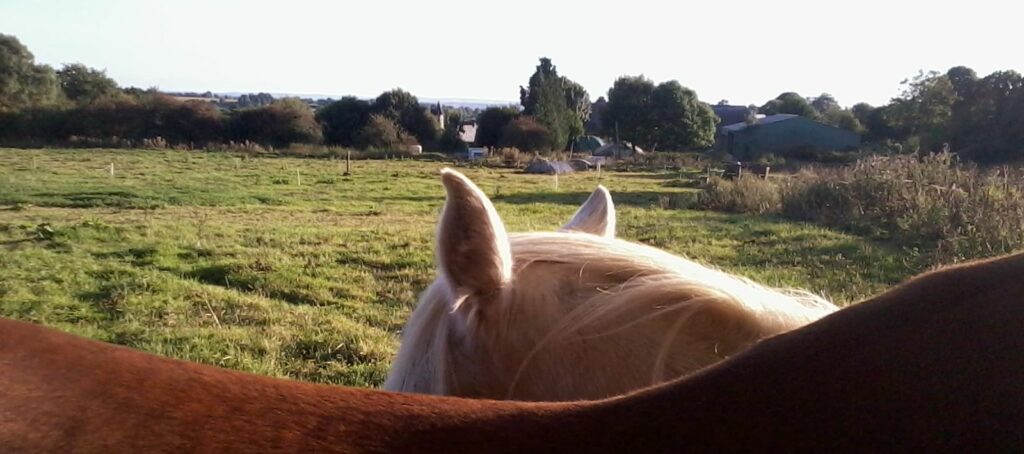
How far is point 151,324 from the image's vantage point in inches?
199

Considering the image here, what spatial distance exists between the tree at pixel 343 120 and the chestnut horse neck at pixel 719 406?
43785 millimetres

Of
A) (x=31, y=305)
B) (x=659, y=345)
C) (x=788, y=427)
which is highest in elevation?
(x=788, y=427)

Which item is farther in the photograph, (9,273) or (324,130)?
(324,130)

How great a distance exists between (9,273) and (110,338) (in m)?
2.75

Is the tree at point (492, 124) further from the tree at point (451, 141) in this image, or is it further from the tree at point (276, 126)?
the tree at point (276, 126)

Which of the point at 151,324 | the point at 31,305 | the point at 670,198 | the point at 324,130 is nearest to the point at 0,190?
the point at 31,305

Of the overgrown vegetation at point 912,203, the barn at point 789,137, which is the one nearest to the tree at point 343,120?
the barn at point 789,137

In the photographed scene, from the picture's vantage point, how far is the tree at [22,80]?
39.7 metres

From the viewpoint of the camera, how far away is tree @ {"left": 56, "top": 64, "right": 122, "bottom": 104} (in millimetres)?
46594

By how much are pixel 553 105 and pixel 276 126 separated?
16.9 m

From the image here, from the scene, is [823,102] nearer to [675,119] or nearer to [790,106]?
[790,106]

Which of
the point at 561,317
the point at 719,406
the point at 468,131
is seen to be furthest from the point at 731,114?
the point at 719,406

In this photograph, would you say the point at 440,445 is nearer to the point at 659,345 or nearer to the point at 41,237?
the point at 659,345

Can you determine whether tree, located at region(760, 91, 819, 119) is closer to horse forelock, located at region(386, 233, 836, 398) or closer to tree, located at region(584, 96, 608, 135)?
tree, located at region(584, 96, 608, 135)
